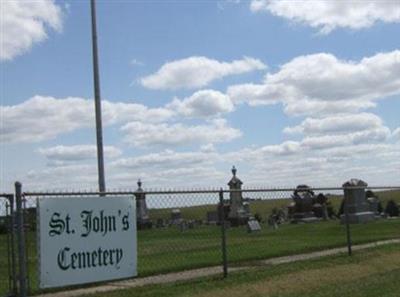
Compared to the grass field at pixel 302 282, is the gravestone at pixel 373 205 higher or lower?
higher

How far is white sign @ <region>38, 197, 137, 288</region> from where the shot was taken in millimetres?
8797

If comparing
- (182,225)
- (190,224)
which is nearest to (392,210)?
(190,224)

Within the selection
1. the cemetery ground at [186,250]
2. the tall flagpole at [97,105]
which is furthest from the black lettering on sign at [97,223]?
the tall flagpole at [97,105]

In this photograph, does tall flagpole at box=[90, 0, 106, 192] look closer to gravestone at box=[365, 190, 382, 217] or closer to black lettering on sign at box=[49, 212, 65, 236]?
black lettering on sign at box=[49, 212, 65, 236]

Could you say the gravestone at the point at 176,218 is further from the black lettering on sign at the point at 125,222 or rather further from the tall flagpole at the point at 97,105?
the black lettering on sign at the point at 125,222

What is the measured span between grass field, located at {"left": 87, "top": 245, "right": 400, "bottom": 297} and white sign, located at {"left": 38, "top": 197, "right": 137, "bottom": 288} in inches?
40.9

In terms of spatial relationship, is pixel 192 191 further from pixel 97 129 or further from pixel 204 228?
pixel 204 228

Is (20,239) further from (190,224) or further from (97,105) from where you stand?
(190,224)

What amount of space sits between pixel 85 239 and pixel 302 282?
4397 mm

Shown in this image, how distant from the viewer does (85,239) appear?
30.1ft

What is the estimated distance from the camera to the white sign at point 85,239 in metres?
8.80

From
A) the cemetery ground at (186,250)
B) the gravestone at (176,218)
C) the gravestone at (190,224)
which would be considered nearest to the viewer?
the cemetery ground at (186,250)

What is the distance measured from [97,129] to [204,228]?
7431 millimetres

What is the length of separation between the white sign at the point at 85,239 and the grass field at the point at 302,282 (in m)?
1.04
